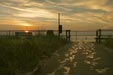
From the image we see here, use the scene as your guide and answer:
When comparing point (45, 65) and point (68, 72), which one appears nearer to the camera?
point (68, 72)

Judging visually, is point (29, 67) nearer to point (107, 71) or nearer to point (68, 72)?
point (68, 72)

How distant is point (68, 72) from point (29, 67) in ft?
5.54

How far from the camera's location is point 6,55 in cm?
1371

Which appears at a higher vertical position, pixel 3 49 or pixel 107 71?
pixel 3 49

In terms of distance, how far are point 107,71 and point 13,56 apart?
13.3ft

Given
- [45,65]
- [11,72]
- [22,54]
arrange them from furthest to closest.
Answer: [45,65]
[22,54]
[11,72]

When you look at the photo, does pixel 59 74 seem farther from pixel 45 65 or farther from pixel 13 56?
pixel 45 65

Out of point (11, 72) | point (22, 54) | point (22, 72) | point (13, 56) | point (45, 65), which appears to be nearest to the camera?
point (11, 72)

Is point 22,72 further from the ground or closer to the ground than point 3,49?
closer to the ground

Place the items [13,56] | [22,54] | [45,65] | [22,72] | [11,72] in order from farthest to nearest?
[45,65], [22,54], [13,56], [22,72], [11,72]

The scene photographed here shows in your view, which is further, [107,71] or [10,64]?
[107,71]

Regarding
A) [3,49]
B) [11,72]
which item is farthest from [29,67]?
[11,72]

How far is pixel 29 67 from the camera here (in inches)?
580

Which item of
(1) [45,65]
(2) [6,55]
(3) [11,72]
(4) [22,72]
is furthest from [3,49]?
(1) [45,65]
